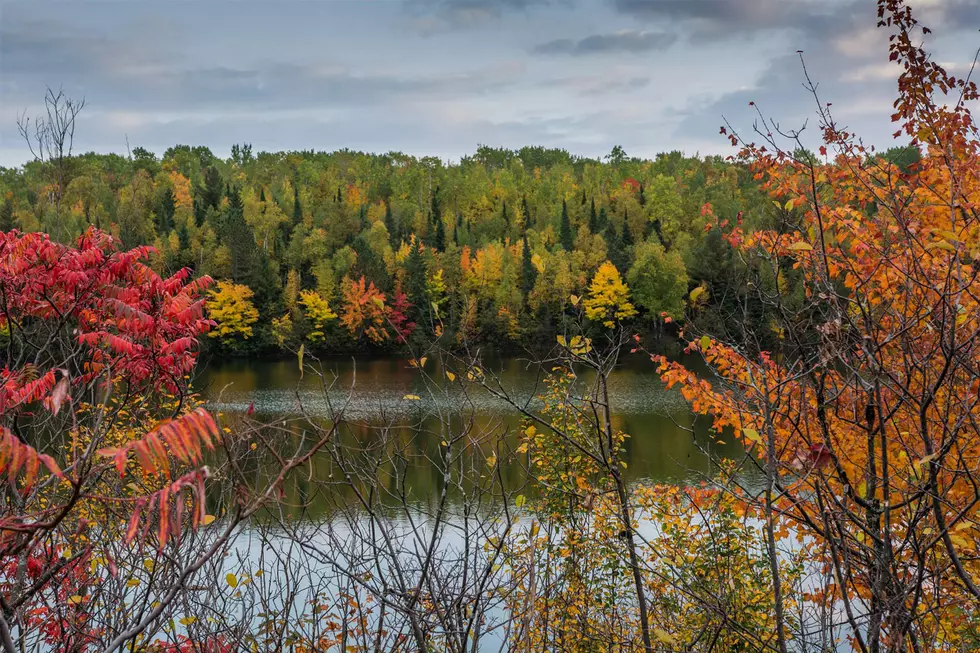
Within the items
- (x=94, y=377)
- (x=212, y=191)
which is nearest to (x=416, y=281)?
(x=212, y=191)

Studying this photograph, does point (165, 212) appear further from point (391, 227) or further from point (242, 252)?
point (391, 227)

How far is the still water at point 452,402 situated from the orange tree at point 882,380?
4166mm

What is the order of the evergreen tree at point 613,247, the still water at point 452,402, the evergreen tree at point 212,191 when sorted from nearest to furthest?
the still water at point 452,402 < the evergreen tree at point 613,247 < the evergreen tree at point 212,191

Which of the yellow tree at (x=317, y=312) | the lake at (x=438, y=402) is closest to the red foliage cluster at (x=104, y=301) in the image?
the lake at (x=438, y=402)

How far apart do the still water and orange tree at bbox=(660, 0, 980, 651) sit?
4.17 m

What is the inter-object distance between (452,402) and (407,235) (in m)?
58.1

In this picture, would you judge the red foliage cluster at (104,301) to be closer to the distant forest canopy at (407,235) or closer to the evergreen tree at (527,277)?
the distant forest canopy at (407,235)

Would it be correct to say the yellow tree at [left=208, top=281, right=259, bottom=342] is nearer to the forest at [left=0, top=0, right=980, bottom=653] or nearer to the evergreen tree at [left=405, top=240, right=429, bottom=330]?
the forest at [left=0, top=0, right=980, bottom=653]

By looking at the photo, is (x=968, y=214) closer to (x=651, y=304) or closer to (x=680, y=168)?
(x=651, y=304)

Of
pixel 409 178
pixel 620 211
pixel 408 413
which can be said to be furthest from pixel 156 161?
pixel 408 413

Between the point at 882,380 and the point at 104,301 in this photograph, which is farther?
the point at 104,301

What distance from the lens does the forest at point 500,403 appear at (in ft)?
10.9

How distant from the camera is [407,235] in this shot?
7431cm

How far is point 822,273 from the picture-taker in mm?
3842
